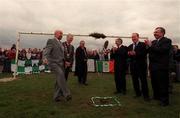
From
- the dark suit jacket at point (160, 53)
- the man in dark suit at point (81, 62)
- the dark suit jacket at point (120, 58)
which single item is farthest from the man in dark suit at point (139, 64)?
the man in dark suit at point (81, 62)

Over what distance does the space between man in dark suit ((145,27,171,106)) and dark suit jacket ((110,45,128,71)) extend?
78.9 inches

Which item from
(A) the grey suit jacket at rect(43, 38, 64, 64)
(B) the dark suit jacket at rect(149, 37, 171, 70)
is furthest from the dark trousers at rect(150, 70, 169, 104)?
(A) the grey suit jacket at rect(43, 38, 64, 64)

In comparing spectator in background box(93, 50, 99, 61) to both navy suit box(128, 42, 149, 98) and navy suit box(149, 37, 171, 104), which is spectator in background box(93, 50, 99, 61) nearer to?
navy suit box(128, 42, 149, 98)

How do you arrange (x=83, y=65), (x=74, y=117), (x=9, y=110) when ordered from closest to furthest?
(x=74, y=117) < (x=9, y=110) < (x=83, y=65)

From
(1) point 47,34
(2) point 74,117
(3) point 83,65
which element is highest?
(1) point 47,34

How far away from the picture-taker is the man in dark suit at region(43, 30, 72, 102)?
10.5 metres

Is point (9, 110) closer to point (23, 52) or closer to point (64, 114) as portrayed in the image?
point (64, 114)

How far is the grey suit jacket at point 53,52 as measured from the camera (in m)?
10.7

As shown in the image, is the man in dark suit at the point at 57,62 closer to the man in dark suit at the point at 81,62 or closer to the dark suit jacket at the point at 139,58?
the dark suit jacket at the point at 139,58

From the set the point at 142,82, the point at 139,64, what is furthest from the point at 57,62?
the point at 142,82

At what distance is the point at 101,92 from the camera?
12867mm

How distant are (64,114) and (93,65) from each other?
17057mm

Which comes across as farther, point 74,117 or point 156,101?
point 156,101

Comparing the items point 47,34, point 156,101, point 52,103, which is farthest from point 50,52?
point 47,34
